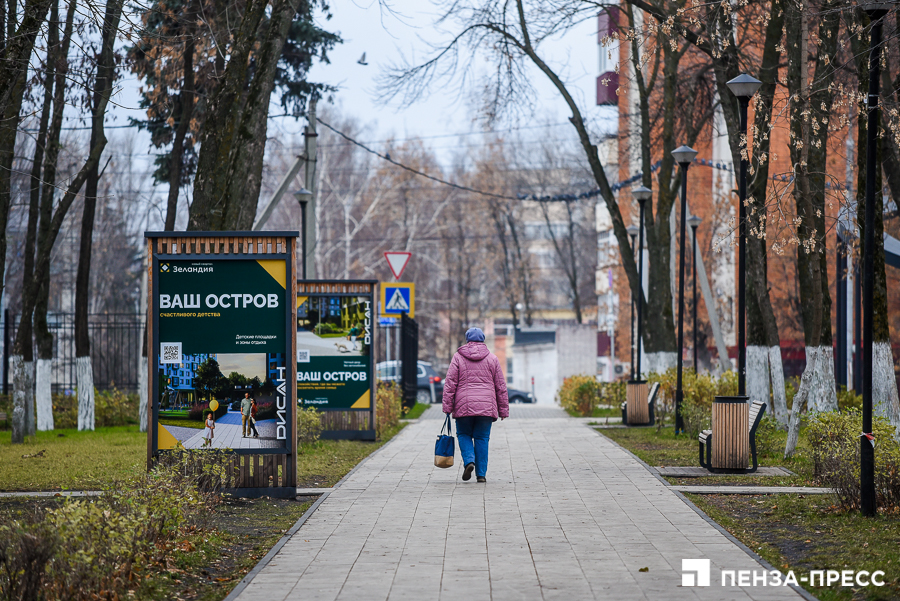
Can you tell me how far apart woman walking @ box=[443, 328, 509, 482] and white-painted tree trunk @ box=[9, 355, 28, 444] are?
9.37 m

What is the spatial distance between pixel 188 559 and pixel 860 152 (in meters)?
9.28

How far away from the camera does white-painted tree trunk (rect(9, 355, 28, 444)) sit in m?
17.6

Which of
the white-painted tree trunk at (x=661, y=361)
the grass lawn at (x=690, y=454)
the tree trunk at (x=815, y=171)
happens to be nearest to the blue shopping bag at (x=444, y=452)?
the grass lawn at (x=690, y=454)

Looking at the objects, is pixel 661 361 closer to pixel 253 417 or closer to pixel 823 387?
pixel 823 387

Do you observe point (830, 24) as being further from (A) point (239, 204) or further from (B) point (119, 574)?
(B) point (119, 574)

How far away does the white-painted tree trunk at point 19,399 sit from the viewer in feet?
57.8

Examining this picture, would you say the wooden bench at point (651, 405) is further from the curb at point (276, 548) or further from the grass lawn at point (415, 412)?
the curb at point (276, 548)

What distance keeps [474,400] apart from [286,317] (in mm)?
2528

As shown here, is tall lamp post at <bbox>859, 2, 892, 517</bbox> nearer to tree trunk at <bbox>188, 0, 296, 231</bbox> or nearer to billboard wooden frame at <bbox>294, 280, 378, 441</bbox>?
tree trunk at <bbox>188, 0, 296, 231</bbox>

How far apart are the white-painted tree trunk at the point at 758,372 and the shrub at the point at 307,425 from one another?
7.57 metres

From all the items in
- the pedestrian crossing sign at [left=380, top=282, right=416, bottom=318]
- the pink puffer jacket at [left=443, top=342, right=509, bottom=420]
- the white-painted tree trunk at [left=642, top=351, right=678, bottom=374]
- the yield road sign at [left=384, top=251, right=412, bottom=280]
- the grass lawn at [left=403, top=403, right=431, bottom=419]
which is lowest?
the grass lawn at [left=403, top=403, right=431, bottom=419]

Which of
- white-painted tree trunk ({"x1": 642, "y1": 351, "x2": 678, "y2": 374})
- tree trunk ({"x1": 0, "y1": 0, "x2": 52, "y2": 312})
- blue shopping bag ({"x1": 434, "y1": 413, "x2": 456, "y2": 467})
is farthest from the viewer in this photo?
white-painted tree trunk ({"x1": 642, "y1": 351, "x2": 678, "y2": 374})

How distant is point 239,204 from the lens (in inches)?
516

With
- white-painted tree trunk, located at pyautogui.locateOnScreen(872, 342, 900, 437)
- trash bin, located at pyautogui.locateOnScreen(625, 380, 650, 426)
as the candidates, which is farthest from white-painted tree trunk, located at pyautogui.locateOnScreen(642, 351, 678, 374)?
white-painted tree trunk, located at pyautogui.locateOnScreen(872, 342, 900, 437)
